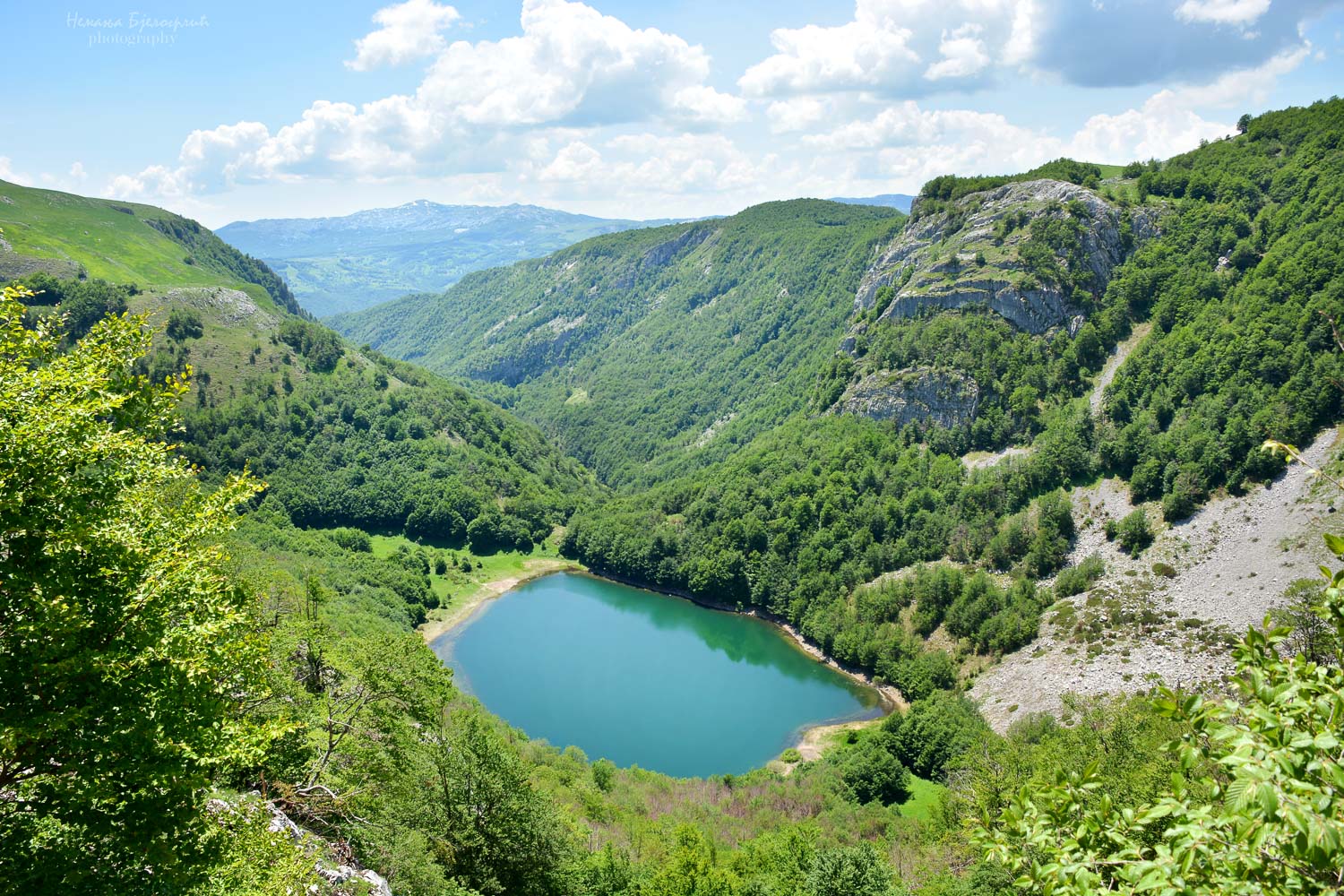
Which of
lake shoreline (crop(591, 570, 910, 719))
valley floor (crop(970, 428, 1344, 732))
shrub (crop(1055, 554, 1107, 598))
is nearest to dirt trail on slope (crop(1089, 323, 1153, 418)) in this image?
valley floor (crop(970, 428, 1344, 732))

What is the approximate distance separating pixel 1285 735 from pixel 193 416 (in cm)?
12928

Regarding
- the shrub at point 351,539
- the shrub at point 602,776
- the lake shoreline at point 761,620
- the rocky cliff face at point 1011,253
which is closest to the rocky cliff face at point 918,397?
the rocky cliff face at point 1011,253

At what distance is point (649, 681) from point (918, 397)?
55.9 meters

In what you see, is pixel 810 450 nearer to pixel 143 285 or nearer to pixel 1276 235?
pixel 1276 235

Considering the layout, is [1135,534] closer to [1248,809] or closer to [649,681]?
[649,681]

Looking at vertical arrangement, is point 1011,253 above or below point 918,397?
above

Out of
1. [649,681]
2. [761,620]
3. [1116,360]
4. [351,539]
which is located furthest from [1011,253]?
[351,539]

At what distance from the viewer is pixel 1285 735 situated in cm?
430

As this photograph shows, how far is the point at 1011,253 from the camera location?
10138cm

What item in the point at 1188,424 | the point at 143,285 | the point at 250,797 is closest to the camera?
the point at 250,797

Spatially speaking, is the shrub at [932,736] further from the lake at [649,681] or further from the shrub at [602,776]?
the shrub at [602,776]

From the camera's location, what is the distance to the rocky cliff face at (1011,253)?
97.4m

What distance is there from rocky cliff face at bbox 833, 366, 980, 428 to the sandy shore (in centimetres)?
5270

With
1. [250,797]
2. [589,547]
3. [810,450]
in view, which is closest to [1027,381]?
[810,450]
